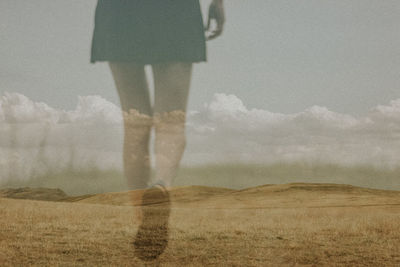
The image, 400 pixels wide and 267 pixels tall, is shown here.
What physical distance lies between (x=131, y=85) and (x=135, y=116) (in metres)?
0.39

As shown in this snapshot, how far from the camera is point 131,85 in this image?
5.12 metres

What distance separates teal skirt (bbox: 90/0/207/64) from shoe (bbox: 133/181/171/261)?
159 cm

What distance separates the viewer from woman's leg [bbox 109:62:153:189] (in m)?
5.08

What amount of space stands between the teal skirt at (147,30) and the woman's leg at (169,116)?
161mm

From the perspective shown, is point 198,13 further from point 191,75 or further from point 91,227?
point 91,227

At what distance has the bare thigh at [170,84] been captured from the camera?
508cm

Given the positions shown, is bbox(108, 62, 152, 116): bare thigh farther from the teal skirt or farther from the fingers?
the fingers

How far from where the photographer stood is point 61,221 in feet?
24.8

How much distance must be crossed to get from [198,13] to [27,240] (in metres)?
4.01

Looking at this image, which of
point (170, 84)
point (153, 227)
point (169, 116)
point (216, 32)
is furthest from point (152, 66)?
point (153, 227)

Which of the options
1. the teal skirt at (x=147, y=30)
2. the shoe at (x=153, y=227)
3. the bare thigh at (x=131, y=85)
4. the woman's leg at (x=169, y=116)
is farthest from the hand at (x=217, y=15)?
the shoe at (x=153, y=227)

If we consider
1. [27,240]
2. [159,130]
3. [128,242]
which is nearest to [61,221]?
[27,240]

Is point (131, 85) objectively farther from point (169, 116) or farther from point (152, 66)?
point (169, 116)

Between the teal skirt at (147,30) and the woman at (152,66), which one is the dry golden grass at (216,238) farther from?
the teal skirt at (147,30)
